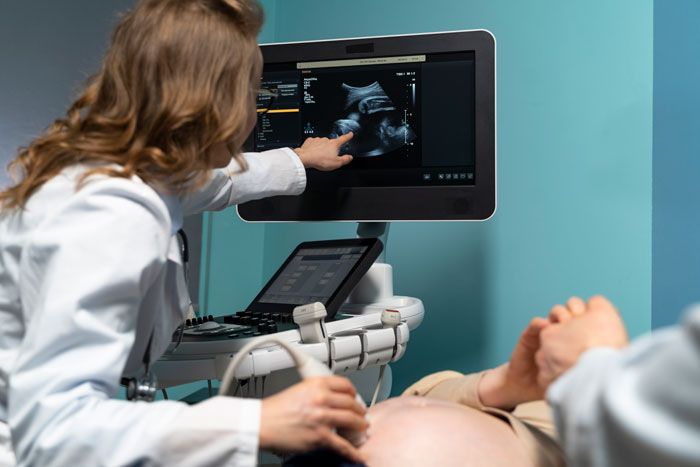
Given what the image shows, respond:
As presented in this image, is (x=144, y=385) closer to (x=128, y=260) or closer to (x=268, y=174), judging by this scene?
(x=128, y=260)

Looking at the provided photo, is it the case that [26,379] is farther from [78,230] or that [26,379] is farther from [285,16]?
[285,16]

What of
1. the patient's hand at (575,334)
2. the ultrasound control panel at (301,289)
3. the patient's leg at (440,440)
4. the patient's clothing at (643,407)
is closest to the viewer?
the patient's clothing at (643,407)

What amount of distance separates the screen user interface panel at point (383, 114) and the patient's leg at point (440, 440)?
2.57ft

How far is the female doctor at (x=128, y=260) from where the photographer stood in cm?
75

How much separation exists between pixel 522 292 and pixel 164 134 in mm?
1287

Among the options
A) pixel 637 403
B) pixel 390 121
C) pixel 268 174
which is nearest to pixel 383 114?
pixel 390 121

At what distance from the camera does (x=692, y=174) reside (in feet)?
5.54

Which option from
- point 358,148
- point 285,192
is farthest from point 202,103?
point 358,148

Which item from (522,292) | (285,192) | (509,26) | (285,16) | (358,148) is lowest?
(522,292)

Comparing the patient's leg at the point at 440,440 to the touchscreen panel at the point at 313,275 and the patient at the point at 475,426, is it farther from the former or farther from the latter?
the touchscreen panel at the point at 313,275

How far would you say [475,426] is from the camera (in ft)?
2.96

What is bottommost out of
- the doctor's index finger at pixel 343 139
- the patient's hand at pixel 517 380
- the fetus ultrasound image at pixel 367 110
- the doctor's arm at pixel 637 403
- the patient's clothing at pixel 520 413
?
the patient's clothing at pixel 520 413

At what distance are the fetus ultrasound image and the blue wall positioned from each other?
0.68 m

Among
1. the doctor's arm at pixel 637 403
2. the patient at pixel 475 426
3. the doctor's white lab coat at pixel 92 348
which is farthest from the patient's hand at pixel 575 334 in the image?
the doctor's white lab coat at pixel 92 348
